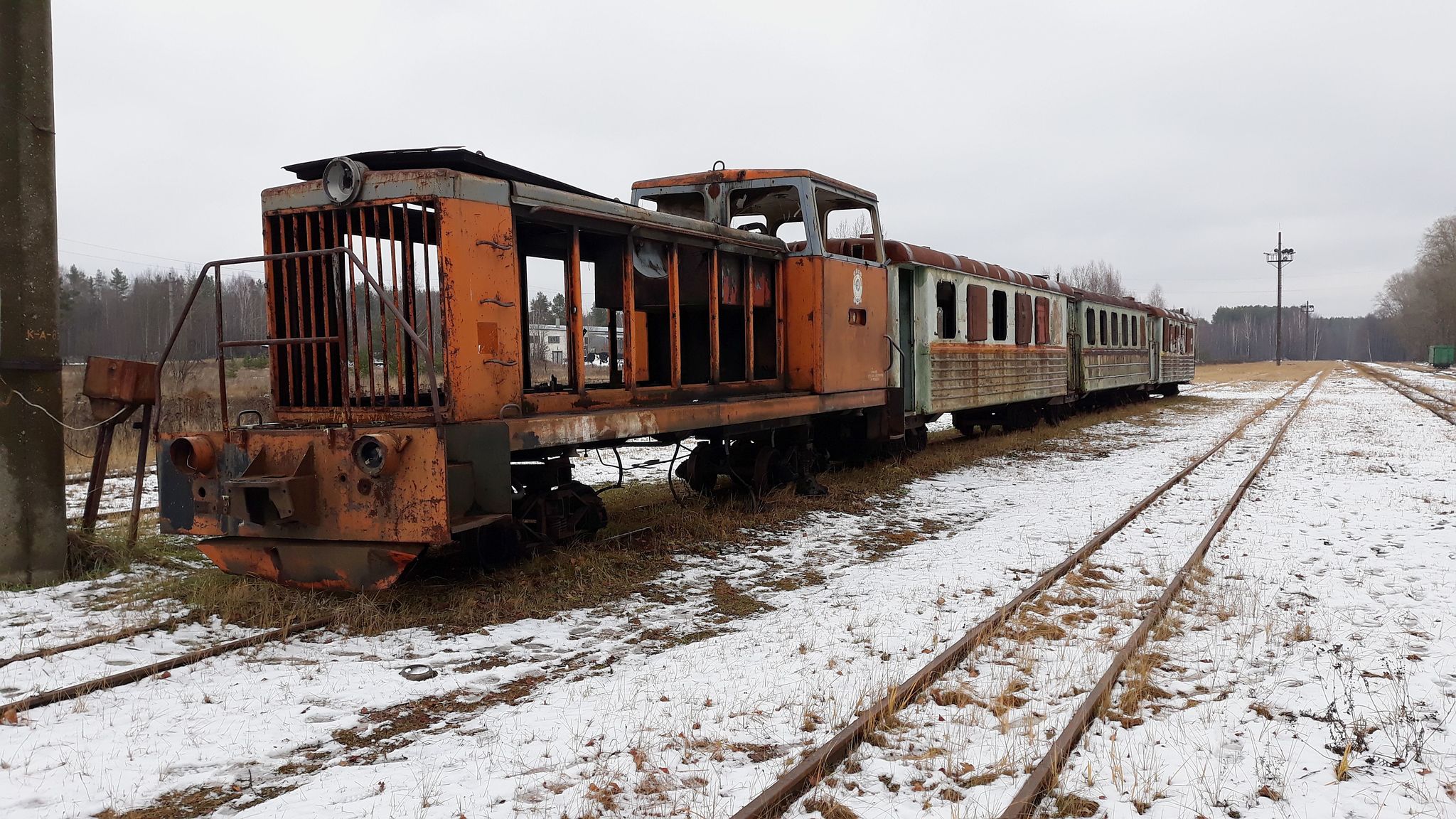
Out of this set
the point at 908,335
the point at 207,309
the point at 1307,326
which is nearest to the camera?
the point at 908,335

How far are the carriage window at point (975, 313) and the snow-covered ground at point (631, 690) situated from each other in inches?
236

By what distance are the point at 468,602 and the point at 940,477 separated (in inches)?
286

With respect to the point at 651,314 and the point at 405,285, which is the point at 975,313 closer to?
the point at 651,314

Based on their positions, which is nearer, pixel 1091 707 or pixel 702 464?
pixel 1091 707

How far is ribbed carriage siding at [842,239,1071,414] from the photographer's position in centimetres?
1158

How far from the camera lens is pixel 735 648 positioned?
4.68m

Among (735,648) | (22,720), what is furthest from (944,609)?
(22,720)

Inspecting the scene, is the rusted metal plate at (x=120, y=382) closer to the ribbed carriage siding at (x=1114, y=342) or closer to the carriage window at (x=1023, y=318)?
the carriage window at (x=1023, y=318)

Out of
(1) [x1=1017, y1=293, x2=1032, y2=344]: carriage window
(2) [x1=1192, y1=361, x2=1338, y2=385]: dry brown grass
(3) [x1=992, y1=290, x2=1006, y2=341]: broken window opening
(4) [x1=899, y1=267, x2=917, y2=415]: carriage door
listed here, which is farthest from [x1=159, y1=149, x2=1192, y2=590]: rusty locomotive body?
(2) [x1=1192, y1=361, x2=1338, y2=385]: dry brown grass

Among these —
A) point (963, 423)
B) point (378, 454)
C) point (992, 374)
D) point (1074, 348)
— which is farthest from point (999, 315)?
point (378, 454)

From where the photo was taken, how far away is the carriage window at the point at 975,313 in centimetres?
1313

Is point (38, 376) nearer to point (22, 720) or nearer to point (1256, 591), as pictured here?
point (22, 720)

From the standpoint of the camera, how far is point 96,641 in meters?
4.52

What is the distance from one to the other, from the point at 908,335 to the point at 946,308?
1.42 m
